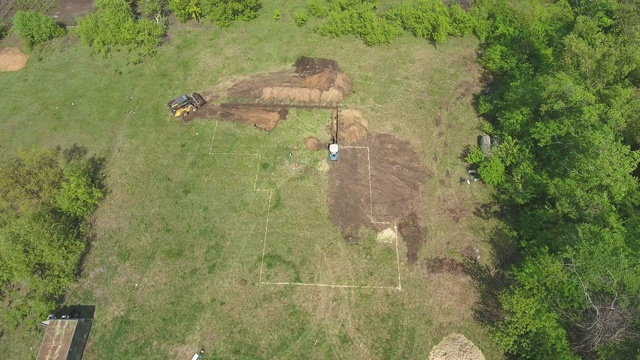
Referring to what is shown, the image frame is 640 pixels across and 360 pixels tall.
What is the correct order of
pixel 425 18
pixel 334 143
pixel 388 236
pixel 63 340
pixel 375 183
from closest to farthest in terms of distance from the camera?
1. pixel 63 340
2. pixel 388 236
3. pixel 375 183
4. pixel 334 143
5. pixel 425 18

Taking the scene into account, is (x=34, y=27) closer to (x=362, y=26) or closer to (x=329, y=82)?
(x=329, y=82)

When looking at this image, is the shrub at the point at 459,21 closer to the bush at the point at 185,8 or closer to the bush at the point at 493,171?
the bush at the point at 493,171

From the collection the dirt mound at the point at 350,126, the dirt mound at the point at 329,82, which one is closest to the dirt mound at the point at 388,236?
the dirt mound at the point at 350,126

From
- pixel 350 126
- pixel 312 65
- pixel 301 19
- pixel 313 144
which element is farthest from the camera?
pixel 301 19

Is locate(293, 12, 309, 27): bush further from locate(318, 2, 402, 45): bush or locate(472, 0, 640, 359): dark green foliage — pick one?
locate(472, 0, 640, 359): dark green foliage

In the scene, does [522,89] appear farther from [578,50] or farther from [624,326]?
[624,326]

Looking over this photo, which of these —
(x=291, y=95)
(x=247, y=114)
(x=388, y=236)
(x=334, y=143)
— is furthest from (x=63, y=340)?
(x=291, y=95)

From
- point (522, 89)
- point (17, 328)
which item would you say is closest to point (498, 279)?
point (522, 89)
